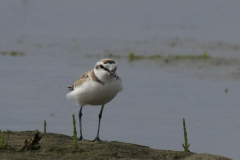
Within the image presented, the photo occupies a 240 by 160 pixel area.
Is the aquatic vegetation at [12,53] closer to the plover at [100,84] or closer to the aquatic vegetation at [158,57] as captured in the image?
the aquatic vegetation at [158,57]

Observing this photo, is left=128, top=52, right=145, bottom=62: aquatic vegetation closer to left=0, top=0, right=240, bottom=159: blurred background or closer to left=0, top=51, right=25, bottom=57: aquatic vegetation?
left=0, top=0, right=240, bottom=159: blurred background

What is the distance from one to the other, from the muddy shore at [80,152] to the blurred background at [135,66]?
1.21m

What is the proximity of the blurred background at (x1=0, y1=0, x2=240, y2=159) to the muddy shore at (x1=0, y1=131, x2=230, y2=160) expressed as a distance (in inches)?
47.7

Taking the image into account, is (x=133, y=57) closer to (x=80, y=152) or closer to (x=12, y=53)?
(x=12, y=53)

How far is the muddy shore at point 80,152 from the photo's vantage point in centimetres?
679

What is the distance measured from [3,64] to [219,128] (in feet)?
20.8

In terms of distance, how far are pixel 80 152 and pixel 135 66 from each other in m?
7.84

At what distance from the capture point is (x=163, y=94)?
463 inches

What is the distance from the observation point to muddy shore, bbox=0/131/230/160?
6.79 m

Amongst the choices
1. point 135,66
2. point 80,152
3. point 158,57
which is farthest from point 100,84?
point 158,57

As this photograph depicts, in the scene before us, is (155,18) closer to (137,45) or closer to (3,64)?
(137,45)

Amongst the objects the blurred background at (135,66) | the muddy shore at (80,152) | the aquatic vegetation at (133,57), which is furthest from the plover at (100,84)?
the aquatic vegetation at (133,57)

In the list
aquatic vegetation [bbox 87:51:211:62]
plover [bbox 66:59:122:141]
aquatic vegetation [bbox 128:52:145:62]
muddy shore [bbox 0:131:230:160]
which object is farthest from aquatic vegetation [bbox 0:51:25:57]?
muddy shore [bbox 0:131:230:160]

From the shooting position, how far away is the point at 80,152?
6.98 metres
